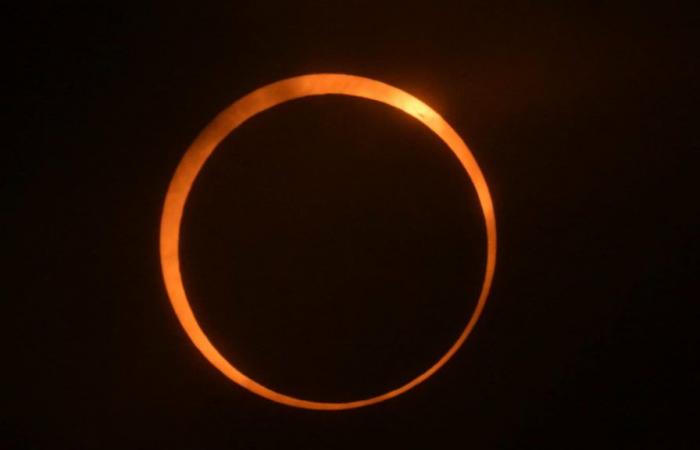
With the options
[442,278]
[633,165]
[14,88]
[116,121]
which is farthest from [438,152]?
[14,88]

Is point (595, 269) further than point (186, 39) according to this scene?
Yes

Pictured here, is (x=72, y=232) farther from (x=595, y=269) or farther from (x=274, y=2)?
(x=595, y=269)

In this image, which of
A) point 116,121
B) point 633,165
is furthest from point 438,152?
point 116,121

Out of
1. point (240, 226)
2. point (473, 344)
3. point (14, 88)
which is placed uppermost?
point (14, 88)

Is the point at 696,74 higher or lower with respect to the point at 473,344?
higher

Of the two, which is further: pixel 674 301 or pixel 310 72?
pixel 674 301

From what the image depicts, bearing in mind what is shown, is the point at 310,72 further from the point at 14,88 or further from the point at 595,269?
the point at 595,269
